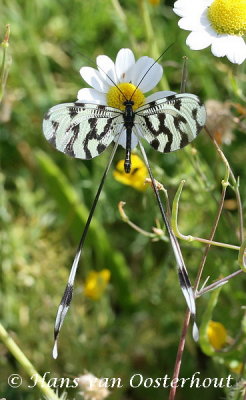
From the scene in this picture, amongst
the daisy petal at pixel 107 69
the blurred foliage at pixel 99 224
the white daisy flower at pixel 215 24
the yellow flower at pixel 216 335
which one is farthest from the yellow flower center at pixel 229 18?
the yellow flower at pixel 216 335

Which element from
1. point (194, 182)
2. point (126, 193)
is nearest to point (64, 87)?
point (126, 193)

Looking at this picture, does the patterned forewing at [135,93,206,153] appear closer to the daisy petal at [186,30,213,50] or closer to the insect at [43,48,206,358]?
the insect at [43,48,206,358]

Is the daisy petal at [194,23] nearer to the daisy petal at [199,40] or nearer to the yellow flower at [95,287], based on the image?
the daisy petal at [199,40]

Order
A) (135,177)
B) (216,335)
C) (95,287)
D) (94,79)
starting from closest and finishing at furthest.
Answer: (94,79) < (216,335) < (135,177) < (95,287)

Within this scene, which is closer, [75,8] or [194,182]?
[194,182]

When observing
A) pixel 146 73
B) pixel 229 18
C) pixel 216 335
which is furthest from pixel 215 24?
pixel 216 335

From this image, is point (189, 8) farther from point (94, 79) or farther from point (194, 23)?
point (94, 79)

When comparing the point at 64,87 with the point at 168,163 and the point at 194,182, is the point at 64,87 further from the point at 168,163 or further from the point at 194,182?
the point at 194,182
